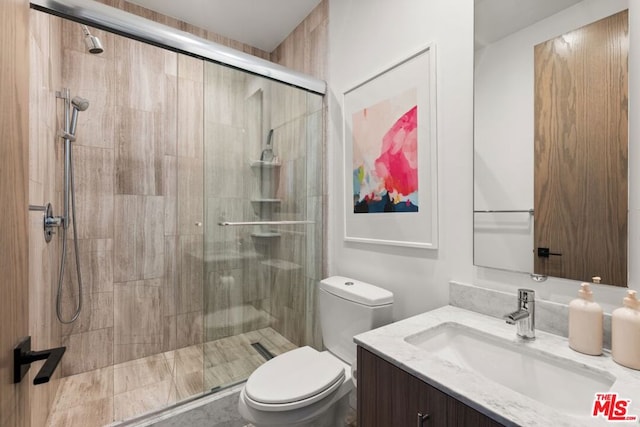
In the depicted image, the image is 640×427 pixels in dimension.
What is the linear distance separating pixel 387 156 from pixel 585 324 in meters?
1.05

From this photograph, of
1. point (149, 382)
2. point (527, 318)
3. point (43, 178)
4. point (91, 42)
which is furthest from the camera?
point (149, 382)

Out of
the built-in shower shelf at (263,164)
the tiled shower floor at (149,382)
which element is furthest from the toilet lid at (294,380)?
the built-in shower shelf at (263,164)

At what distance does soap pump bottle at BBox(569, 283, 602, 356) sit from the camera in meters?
0.81

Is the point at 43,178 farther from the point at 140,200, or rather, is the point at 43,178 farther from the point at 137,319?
the point at 137,319

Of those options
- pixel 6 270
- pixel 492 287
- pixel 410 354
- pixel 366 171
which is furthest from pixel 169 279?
pixel 492 287

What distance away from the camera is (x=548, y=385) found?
830 mm

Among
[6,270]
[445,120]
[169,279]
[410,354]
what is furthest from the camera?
[169,279]

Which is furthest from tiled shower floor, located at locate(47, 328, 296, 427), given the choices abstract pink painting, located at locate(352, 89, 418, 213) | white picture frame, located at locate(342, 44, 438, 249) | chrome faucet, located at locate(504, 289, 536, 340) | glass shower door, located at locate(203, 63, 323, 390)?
chrome faucet, located at locate(504, 289, 536, 340)

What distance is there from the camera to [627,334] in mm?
748

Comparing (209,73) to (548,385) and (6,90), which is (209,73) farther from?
(548,385)

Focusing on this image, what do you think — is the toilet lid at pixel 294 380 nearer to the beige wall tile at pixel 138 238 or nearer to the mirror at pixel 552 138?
the mirror at pixel 552 138

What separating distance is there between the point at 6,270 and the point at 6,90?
Answer: 1.12 ft

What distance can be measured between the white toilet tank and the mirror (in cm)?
49

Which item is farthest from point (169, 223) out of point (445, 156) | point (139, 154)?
point (445, 156)
